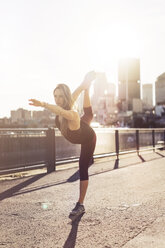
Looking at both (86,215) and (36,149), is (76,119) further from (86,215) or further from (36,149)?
(36,149)

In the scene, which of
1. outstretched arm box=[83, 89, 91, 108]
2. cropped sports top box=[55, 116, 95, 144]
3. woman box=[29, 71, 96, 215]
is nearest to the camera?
woman box=[29, 71, 96, 215]

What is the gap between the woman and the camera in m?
4.46

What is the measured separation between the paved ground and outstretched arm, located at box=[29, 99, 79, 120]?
1.31 meters

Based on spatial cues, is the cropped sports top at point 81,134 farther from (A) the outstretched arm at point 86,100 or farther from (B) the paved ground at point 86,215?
(B) the paved ground at point 86,215

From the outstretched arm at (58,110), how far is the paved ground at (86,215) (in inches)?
51.4

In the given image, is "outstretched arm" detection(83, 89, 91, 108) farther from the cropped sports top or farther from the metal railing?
the metal railing

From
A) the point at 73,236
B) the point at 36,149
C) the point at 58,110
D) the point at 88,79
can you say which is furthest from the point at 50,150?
the point at 73,236

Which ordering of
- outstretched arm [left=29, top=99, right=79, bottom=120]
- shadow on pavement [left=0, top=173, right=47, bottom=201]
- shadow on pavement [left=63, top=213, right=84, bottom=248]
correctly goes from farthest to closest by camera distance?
1. shadow on pavement [left=0, top=173, right=47, bottom=201]
2. outstretched arm [left=29, top=99, right=79, bottom=120]
3. shadow on pavement [left=63, top=213, right=84, bottom=248]

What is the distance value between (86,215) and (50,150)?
248 inches

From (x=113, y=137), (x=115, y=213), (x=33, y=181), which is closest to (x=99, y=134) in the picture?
(x=113, y=137)

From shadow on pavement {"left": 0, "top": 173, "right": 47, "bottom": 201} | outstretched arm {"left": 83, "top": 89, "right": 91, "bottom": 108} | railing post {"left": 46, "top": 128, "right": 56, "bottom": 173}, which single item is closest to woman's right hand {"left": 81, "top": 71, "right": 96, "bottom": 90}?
outstretched arm {"left": 83, "top": 89, "right": 91, "bottom": 108}

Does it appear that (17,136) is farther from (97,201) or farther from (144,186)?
(97,201)

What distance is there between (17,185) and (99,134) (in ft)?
23.4

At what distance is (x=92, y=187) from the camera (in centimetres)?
807
